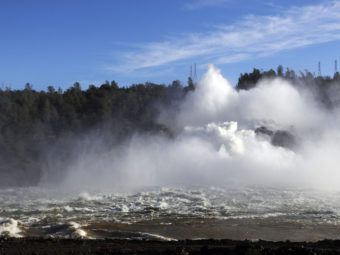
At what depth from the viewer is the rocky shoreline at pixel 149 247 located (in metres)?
13.8

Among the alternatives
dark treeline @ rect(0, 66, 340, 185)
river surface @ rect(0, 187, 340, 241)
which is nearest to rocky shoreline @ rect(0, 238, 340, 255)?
river surface @ rect(0, 187, 340, 241)

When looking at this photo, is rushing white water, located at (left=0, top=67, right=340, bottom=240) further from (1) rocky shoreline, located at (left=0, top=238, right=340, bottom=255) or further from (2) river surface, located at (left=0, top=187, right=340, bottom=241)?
(1) rocky shoreline, located at (left=0, top=238, right=340, bottom=255)

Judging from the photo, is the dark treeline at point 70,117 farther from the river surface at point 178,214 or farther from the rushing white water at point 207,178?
the river surface at point 178,214

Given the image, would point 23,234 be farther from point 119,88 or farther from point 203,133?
point 119,88

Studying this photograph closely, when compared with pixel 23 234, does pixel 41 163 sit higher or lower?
higher

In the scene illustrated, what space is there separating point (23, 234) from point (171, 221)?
6.13 metres

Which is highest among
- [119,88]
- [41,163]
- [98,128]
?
[119,88]

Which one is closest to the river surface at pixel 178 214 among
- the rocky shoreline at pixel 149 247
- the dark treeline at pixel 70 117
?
the rocky shoreline at pixel 149 247

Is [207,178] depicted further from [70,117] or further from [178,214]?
[70,117]

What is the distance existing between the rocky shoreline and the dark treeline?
32.7 meters

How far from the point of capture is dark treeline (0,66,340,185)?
5541 cm

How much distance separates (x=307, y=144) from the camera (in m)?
52.2

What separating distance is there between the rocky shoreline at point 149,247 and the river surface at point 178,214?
369cm

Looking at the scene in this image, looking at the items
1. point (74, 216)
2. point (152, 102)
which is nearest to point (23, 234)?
point (74, 216)
